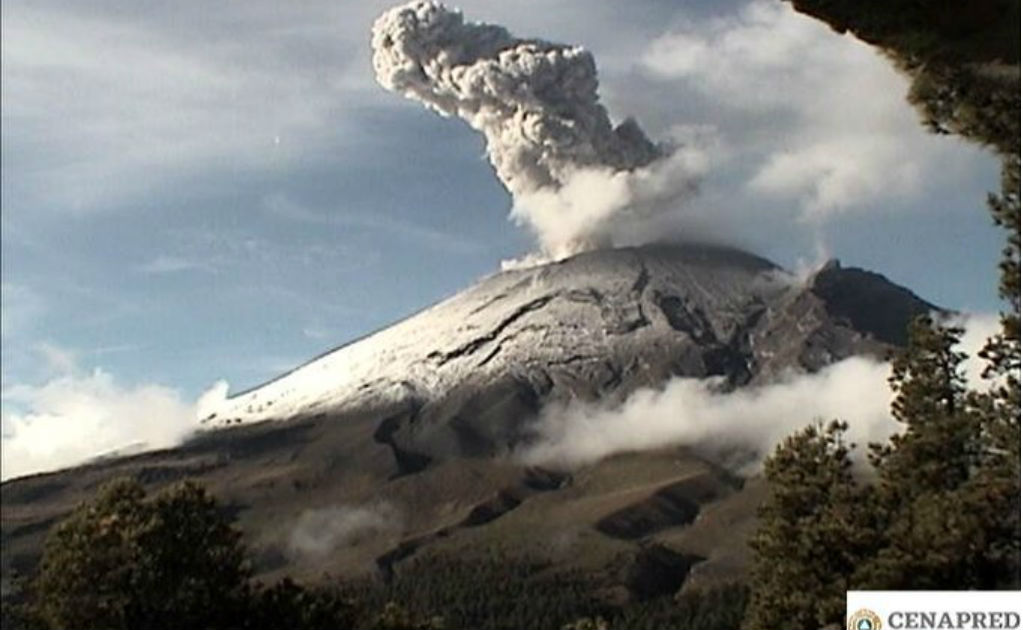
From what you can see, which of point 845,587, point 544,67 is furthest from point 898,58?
point 544,67

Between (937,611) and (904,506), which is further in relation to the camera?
(904,506)

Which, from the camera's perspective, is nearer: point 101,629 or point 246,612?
point 101,629

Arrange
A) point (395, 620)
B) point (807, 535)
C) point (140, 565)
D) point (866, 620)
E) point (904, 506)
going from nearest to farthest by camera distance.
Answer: point (866, 620) < point (904, 506) < point (807, 535) < point (140, 565) < point (395, 620)

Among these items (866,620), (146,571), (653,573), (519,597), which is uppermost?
(653,573)

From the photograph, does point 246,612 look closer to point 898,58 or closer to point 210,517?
point 210,517

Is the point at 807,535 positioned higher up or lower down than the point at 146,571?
higher up

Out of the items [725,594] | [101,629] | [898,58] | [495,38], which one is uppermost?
[495,38]

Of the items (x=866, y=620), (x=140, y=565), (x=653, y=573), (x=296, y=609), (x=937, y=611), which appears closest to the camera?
(x=937, y=611)

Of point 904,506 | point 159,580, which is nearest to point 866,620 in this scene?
point 904,506

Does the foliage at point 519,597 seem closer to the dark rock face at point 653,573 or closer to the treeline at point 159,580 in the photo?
the dark rock face at point 653,573

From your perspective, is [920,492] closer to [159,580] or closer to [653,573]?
[159,580]
